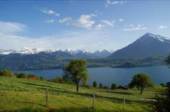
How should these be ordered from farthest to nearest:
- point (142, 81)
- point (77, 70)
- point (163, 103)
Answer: point (142, 81) → point (77, 70) → point (163, 103)

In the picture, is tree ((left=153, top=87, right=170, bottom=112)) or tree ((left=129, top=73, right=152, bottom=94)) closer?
tree ((left=153, top=87, right=170, bottom=112))

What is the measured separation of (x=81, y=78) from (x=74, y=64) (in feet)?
15.8

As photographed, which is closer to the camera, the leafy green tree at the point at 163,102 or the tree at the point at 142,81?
the leafy green tree at the point at 163,102

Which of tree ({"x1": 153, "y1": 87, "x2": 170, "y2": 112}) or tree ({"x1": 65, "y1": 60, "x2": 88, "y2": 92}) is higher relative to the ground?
tree ({"x1": 65, "y1": 60, "x2": 88, "y2": 92})

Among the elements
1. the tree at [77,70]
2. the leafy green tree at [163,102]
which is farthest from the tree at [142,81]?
the leafy green tree at [163,102]

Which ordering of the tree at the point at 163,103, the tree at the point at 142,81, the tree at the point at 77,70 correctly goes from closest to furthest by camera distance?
the tree at the point at 163,103
the tree at the point at 77,70
the tree at the point at 142,81

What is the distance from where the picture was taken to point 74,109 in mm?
33000

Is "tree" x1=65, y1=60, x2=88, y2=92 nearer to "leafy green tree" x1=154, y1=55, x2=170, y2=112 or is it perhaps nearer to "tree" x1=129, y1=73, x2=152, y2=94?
"tree" x1=129, y1=73, x2=152, y2=94

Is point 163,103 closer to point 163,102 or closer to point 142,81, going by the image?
point 163,102

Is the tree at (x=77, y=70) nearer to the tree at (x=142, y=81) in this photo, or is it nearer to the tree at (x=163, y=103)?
the tree at (x=142, y=81)

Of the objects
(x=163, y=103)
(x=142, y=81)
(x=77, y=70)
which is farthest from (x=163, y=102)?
(x=142, y=81)

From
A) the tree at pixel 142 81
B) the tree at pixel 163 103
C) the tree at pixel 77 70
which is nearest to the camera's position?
the tree at pixel 163 103

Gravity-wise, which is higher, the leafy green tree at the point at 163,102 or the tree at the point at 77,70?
the tree at the point at 77,70

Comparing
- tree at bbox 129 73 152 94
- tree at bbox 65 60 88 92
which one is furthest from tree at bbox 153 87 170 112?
tree at bbox 129 73 152 94
